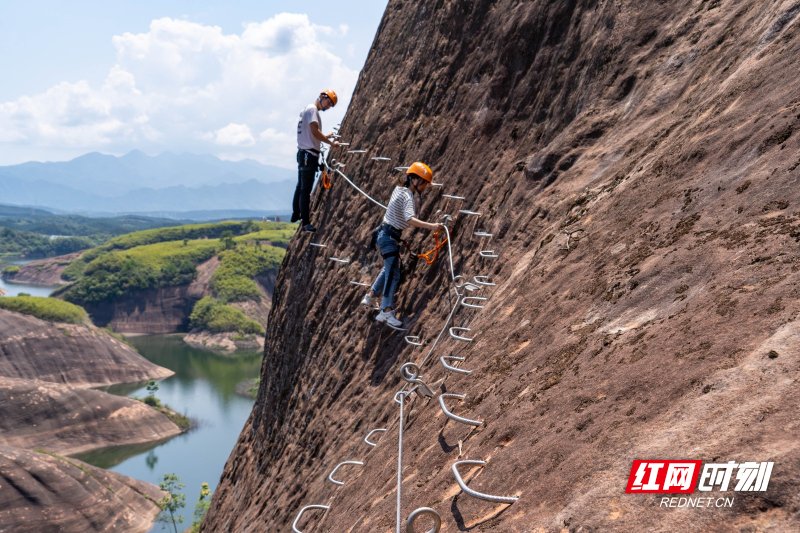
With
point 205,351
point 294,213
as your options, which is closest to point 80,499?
point 294,213

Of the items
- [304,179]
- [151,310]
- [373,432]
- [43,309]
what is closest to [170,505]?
[304,179]

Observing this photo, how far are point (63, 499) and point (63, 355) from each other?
4035 cm

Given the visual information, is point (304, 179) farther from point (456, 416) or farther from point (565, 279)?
point (456, 416)

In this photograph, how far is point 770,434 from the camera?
327cm

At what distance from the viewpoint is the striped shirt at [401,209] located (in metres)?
9.73

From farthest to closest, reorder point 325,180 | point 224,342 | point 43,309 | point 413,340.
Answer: point 224,342, point 43,309, point 325,180, point 413,340

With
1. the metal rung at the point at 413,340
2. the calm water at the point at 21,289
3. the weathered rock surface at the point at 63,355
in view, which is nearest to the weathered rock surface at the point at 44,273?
the calm water at the point at 21,289

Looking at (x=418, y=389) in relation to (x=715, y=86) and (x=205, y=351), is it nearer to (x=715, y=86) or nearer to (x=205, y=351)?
(x=715, y=86)

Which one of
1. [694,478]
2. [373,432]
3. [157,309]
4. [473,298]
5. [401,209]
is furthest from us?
[157,309]

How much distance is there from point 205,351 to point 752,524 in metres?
112

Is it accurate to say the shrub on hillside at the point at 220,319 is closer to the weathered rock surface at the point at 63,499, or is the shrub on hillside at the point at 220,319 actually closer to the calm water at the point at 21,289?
the calm water at the point at 21,289

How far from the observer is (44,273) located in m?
169

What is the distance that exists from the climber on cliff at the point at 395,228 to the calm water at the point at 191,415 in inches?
1890

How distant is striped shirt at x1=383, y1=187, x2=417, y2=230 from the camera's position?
9734mm
